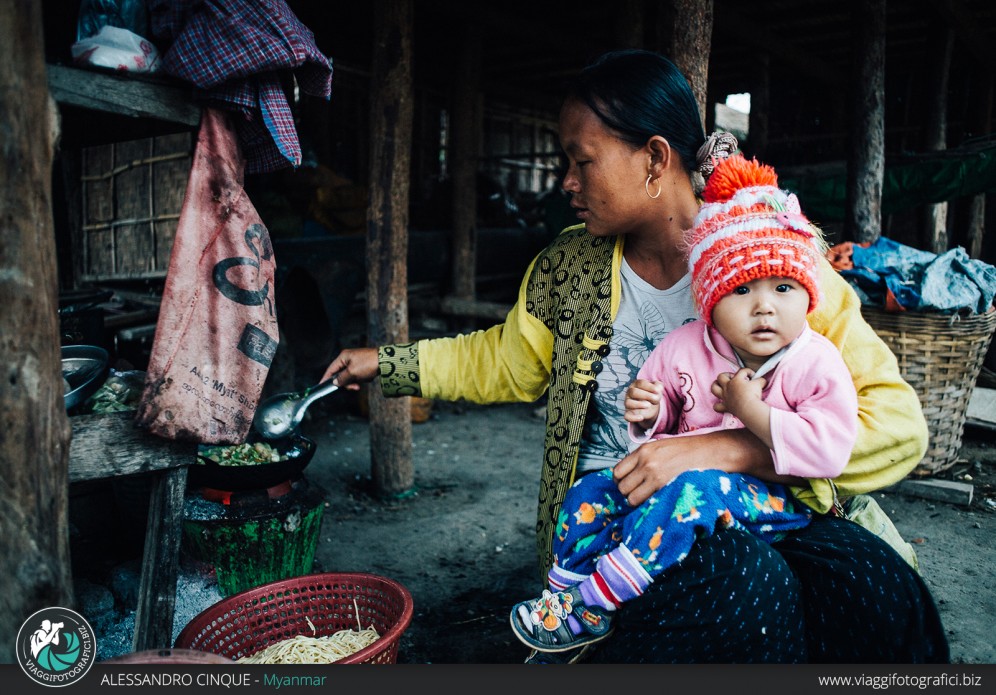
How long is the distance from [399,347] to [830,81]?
9863 mm

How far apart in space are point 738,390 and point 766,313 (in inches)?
8.0

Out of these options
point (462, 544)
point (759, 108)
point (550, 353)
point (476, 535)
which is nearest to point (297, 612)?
point (550, 353)

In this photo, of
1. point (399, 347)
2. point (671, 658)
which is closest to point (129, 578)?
point (399, 347)

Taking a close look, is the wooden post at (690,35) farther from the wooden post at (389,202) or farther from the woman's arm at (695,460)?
the woman's arm at (695,460)

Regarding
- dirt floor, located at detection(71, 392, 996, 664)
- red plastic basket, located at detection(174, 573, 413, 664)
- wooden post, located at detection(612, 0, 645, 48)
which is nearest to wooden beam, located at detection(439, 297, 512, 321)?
dirt floor, located at detection(71, 392, 996, 664)

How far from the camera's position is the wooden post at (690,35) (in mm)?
3289

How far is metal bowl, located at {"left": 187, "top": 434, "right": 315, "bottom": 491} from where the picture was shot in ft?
9.12

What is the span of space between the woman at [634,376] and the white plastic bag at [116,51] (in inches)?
38.8

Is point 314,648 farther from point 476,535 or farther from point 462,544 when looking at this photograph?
point 476,535

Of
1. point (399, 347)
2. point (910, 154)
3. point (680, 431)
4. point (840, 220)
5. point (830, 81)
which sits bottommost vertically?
point (680, 431)

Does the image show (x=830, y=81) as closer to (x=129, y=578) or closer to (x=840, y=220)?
(x=840, y=220)

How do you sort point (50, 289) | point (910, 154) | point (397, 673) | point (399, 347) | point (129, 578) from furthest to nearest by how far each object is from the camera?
point (910, 154) → point (129, 578) → point (399, 347) → point (397, 673) → point (50, 289)

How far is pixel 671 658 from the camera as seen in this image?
5.34 ft

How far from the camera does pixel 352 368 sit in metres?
2.26
